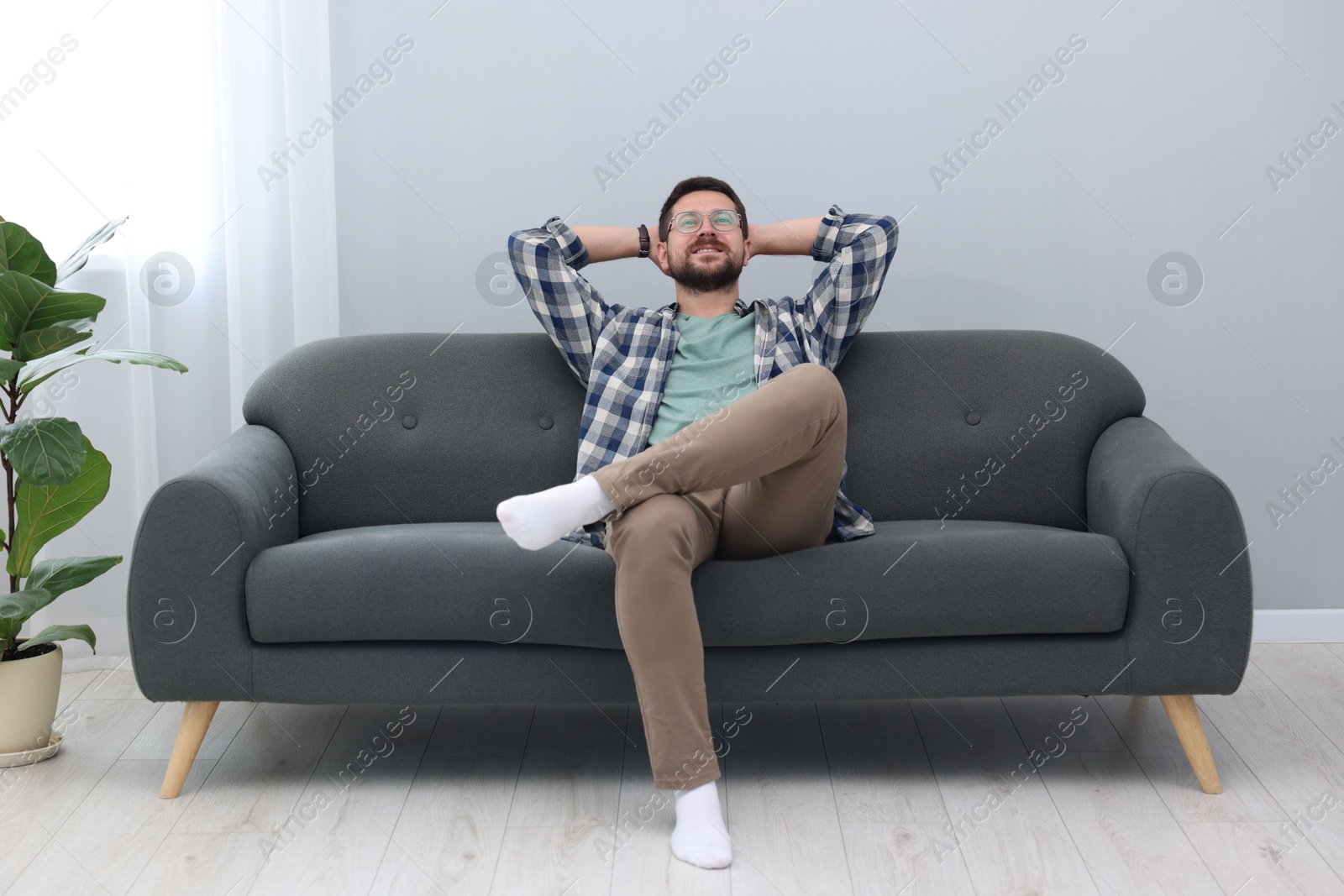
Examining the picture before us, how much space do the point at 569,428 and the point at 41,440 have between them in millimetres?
1015

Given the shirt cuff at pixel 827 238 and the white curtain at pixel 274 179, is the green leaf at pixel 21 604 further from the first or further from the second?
the shirt cuff at pixel 827 238

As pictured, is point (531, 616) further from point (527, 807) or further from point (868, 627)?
point (868, 627)

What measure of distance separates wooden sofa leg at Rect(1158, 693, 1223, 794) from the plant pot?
2.09m

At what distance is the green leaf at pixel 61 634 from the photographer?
221cm

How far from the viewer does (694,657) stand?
5.90ft

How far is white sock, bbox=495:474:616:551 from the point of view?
5.74 feet

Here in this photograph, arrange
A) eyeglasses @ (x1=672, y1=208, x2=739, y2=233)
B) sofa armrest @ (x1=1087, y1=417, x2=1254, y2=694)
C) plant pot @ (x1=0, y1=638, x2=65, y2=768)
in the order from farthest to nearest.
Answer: eyeglasses @ (x1=672, y1=208, x2=739, y2=233)
plant pot @ (x1=0, y1=638, x2=65, y2=768)
sofa armrest @ (x1=1087, y1=417, x2=1254, y2=694)

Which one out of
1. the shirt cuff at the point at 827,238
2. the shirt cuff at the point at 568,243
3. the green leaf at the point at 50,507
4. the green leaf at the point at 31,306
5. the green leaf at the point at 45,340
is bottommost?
the green leaf at the point at 50,507

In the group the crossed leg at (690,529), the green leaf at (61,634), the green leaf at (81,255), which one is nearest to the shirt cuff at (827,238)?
the crossed leg at (690,529)

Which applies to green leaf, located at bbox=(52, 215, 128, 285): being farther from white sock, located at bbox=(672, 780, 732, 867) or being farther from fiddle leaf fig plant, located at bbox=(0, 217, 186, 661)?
white sock, located at bbox=(672, 780, 732, 867)

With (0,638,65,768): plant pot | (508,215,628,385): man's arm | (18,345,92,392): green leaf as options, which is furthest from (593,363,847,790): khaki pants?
(0,638,65,768): plant pot

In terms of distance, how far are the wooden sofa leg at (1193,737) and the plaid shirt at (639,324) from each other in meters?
0.71

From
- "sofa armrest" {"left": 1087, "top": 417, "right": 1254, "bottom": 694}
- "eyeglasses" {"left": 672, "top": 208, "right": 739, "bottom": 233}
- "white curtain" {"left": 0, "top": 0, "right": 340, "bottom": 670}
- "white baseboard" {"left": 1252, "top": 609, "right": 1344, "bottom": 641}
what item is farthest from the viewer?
"white baseboard" {"left": 1252, "top": 609, "right": 1344, "bottom": 641}

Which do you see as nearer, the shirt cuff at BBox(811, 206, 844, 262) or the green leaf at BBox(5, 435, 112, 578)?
the green leaf at BBox(5, 435, 112, 578)
